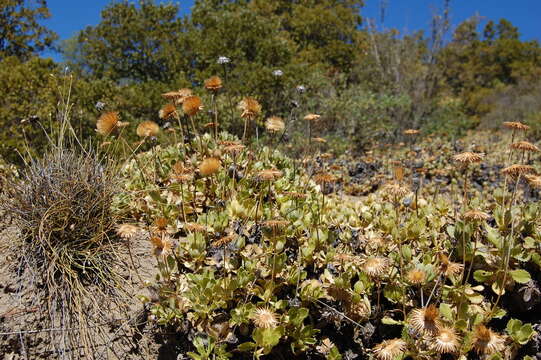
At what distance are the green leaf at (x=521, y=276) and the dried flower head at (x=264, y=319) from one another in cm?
132

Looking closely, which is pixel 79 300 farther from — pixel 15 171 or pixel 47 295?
pixel 15 171

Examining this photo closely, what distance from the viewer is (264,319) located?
204 centimetres

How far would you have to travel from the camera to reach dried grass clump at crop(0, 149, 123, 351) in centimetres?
243

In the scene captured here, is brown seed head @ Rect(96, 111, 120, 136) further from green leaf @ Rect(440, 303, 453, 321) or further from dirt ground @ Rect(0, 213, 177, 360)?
green leaf @ Rect(440, 303, 453, 321)

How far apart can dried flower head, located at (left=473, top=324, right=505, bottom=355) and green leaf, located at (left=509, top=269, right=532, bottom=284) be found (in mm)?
380

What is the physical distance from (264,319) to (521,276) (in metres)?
1.42

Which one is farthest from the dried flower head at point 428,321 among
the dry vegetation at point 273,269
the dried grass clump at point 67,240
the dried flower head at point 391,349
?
the dried grass clump at point 67,240

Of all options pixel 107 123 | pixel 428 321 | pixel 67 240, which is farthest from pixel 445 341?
pixel 107 123

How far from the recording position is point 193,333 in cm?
230

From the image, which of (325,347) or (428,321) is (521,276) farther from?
(325,347)

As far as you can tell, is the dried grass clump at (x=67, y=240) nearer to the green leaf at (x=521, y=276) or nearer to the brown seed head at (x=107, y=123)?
the brown seed head at (x=107, y=123)

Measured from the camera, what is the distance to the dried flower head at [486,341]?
6.71ft

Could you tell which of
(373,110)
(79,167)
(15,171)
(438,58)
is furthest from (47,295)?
(438,58)

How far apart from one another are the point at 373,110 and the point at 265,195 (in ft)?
33.1
